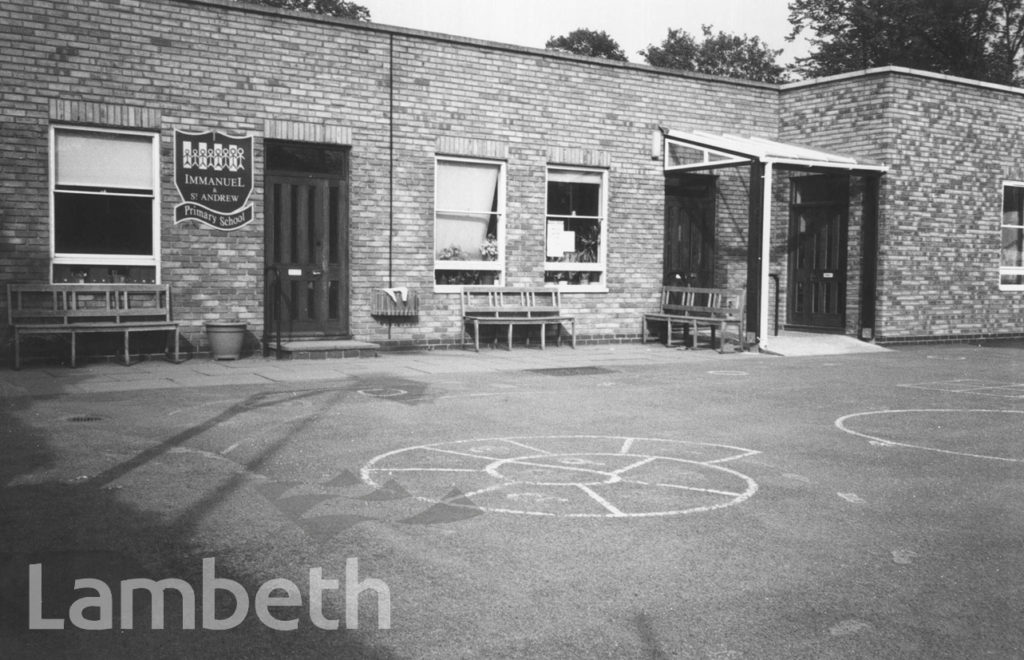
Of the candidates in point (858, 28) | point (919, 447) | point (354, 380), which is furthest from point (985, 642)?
point (858, 28)

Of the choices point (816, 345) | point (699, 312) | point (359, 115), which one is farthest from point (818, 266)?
point (359, 115)

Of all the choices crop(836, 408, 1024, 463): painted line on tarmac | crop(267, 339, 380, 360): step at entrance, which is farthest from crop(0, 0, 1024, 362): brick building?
crop(836, 408, 1024, 463): painted line on tarmac

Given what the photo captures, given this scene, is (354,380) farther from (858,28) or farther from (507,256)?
(858,28)

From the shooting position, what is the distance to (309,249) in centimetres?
1491

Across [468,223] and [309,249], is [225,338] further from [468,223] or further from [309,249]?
[468,223]

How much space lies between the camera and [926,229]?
18.5 meters

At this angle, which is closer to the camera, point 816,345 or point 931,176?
point 816,345

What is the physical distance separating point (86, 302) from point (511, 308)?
20.5ft

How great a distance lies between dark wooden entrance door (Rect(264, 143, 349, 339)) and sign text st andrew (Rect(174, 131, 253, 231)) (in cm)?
40

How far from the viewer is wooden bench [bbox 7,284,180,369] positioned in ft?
41.1

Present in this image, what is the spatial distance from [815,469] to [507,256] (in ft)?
32.9

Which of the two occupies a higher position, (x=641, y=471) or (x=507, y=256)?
(x=507, y=256)

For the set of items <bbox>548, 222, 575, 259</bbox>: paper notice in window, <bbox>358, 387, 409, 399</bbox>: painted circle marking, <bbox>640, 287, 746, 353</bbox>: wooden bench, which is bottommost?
<bbox>358, 387, 409, 399</bbox>: painted circle marking

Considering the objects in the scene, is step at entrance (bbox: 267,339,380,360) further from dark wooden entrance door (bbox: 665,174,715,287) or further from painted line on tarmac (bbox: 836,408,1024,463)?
painted line on tarmac (bbox: 836,408,1024,463)
